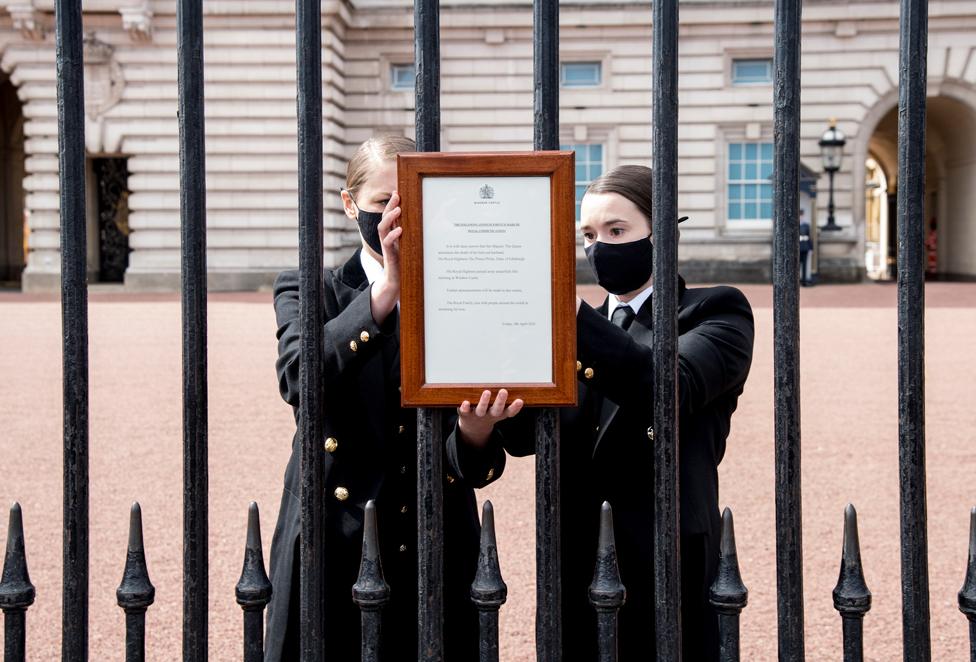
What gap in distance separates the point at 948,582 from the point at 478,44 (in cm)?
2271

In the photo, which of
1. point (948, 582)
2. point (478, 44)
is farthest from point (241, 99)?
point (948, 582)

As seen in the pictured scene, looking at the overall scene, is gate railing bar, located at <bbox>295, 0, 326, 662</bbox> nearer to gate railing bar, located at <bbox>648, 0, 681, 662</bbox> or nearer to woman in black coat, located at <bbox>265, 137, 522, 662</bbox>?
woman in black coat, located at <bbox>265, 137, 522, 662</bbox>

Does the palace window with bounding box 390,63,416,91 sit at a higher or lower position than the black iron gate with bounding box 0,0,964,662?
higher

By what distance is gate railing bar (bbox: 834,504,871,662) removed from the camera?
1607 millimetres

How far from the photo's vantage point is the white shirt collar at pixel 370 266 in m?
2.19

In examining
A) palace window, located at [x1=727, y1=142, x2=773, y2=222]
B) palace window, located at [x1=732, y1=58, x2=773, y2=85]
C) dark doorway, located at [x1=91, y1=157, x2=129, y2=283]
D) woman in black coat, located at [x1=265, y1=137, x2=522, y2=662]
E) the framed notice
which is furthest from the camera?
palace window, located at [x1=732, y1=58, x2=773, y2=85]

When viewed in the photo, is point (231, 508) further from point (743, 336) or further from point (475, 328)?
point (475, 328)

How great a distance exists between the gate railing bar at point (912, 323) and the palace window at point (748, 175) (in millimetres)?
24489

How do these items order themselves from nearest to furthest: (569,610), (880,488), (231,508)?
(569,610) < (231,508) < (880,488)

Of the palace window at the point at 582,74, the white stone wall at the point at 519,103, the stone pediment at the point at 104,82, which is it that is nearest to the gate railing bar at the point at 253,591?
the white stone wall at the point at 519,103

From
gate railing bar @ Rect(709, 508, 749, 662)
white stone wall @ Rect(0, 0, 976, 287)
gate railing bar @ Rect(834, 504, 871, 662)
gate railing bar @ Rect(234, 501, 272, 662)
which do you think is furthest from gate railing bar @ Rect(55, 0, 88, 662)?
white stone wall @ Rect(0, 0, 976, 287)

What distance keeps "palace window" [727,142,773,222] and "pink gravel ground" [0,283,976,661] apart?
14254 millimetres

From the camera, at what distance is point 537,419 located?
1.62 m

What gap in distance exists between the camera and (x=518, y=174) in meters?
1.51
